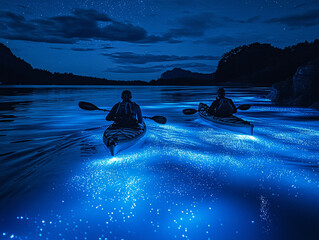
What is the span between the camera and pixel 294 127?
13969 millimetres

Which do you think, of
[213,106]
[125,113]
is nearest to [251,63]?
[213,106]

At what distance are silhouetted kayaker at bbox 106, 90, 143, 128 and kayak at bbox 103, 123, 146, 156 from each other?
35cm

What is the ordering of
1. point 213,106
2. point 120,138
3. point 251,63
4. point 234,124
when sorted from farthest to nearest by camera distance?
point 251,63 → point 213,106 → point 234,124 → point 120,138

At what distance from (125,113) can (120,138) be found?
1428mm

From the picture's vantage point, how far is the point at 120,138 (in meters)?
A: 7.05

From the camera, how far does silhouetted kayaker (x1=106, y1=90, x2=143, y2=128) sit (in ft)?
26.8

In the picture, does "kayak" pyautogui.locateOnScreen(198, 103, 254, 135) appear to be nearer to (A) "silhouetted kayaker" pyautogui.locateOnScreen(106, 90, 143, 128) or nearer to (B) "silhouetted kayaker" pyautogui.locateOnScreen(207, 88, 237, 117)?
(B) "silhouetted kayaker" pyautogui.locateOnScreen(207, 88, 237, 117)

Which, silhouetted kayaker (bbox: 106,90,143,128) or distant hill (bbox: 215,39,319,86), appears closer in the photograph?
silhouetted kayaker (bbox: 106,90,143,128)

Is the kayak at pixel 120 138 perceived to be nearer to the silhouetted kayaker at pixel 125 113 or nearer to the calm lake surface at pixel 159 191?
the silhouetted kayaker at pixel 125 113

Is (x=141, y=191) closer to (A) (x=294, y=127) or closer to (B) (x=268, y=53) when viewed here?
(A) (x=294, y=127)

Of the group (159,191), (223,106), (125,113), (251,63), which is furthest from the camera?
(251,63)

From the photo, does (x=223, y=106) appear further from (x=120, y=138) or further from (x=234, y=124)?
(x=120, y=138)

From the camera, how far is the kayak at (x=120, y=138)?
6.63 m

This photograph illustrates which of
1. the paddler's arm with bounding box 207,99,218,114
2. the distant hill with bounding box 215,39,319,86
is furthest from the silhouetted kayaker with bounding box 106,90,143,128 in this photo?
the distant hill with bounding box 215,39,319,86
